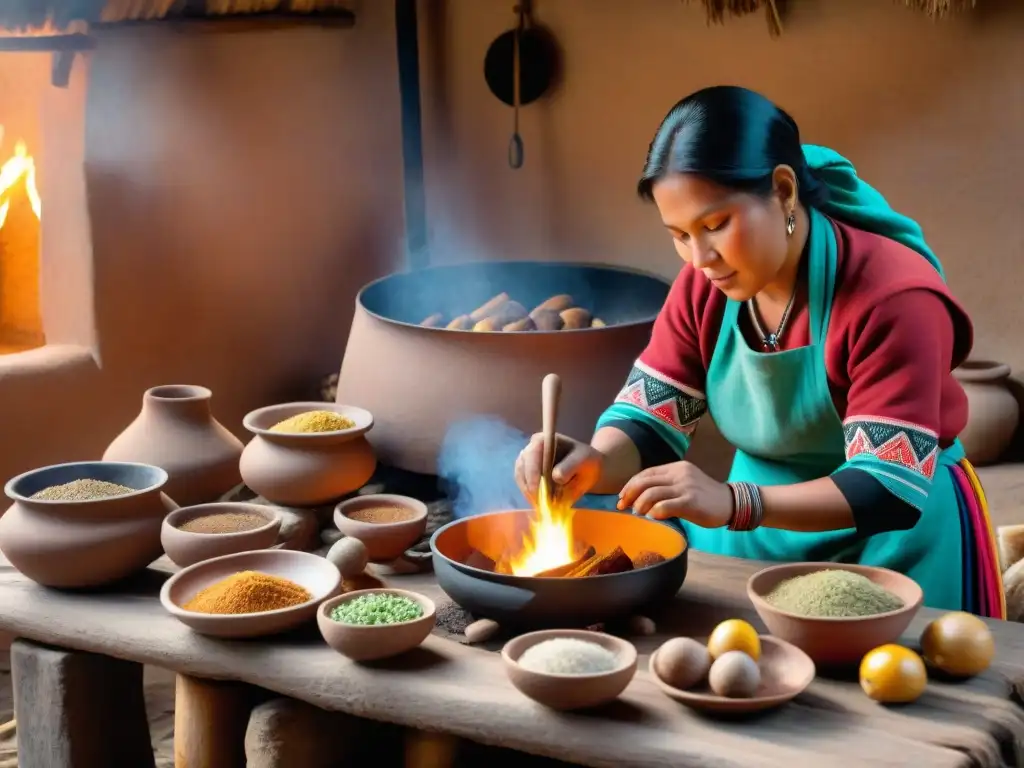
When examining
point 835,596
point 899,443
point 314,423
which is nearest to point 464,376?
point 314,423

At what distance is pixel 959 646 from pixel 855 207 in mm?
782

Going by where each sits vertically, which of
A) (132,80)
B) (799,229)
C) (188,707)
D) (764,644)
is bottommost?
(188,707)

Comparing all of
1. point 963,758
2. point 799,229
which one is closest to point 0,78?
point 799,229

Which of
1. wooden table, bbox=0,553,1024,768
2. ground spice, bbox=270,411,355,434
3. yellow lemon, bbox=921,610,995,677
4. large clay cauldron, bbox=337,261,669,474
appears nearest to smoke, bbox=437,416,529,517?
large clay cauldron, bbox=337,261,669,474

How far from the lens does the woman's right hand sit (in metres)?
2.07

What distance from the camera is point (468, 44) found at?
14.5 ft

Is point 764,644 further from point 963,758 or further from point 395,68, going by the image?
point 395,68

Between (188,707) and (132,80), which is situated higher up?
(132,80)

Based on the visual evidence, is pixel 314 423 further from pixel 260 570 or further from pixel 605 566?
pixel 605 566

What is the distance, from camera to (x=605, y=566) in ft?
6.09

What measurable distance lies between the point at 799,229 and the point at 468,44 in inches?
105

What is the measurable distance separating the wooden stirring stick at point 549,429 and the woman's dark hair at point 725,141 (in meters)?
0.35

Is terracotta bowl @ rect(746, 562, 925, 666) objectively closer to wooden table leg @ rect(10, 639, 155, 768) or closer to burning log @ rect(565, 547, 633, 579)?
burning log @ rect(565, 547, 633, 579)

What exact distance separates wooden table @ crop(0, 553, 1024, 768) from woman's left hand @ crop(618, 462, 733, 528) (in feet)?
0.57
